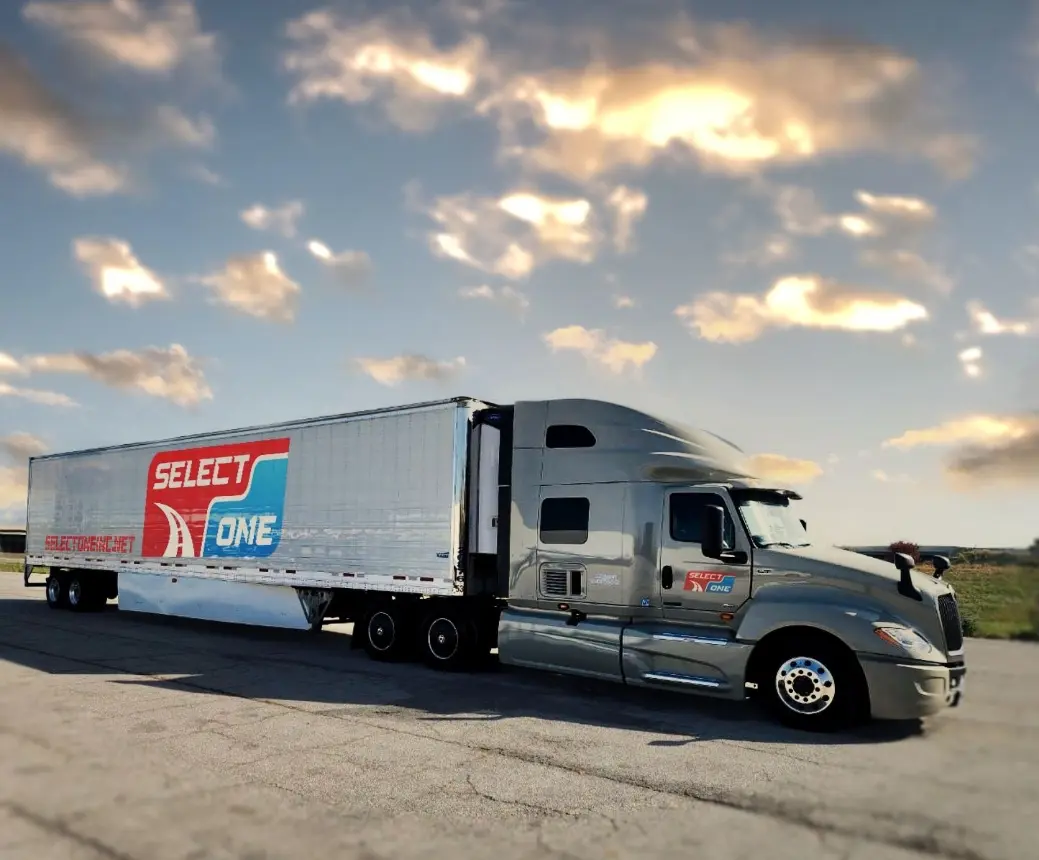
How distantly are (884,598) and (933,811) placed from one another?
288 centimetres

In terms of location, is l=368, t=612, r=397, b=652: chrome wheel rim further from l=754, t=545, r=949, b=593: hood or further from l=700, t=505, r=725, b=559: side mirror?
l=754, t=545, r=949, b=593: hood

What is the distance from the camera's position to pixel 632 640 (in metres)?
10.0

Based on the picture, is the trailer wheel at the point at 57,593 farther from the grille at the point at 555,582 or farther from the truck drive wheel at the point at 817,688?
the truck drive wheel at the point at 817,688

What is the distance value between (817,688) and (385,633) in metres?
6.76

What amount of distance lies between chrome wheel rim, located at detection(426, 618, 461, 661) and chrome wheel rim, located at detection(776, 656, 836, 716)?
4.91m

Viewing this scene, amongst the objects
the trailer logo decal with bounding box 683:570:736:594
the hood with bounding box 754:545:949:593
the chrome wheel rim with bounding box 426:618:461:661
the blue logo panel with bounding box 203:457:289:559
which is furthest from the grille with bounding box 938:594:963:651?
the blue logo panel with bounding box 203:457:289:559

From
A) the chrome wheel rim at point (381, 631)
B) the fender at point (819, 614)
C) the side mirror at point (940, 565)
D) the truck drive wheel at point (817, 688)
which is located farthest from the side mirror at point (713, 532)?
the chrome wheel rim at point (381, 631)

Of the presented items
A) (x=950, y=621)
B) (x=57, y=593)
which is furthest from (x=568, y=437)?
→ (x=57, y=593)

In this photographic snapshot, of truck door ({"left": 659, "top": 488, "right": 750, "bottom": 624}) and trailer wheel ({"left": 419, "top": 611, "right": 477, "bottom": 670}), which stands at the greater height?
truck door ({"left": 659, "top": 488, "right": 750, "bottom": 624})

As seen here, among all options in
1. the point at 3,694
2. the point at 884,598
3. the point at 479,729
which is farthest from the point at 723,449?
the point at 3,694

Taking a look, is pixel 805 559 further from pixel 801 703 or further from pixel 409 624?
pixel 409 624

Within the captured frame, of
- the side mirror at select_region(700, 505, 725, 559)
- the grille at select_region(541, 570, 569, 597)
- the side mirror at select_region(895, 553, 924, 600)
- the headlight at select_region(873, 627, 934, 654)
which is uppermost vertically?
the side mirror at select_region(700, 505, 725, 559)

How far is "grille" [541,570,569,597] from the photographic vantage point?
36.4 ft

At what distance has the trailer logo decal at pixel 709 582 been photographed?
378 inches
